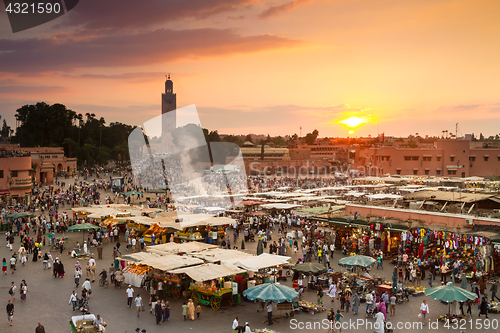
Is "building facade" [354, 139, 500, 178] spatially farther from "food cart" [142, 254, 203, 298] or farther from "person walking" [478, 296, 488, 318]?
"food cart" [142, 254, 203, 298]

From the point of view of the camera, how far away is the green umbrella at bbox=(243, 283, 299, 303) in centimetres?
1308

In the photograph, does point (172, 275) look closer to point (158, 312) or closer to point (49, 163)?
point (158, 312)

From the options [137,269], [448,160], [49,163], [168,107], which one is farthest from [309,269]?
[168,107]

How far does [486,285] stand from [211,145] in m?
94.5

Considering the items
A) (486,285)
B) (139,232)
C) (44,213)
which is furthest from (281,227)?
(44,213)

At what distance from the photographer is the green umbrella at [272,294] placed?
13.1 metres

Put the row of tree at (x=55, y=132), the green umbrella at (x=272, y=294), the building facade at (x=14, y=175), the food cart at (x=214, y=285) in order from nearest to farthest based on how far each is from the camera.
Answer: the green umbrella at (x=272, y=294) < the food cart at (x=214, y=285) < the building facade at (x=14, y=175) < the row of tree at (x=55, y=132)

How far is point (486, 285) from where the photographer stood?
16.9m

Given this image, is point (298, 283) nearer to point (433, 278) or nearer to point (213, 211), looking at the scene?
point (433, 278)

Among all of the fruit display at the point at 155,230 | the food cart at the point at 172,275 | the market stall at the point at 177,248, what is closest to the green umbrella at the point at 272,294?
the food cart at the point at 172,275

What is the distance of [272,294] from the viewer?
1323 centimetres

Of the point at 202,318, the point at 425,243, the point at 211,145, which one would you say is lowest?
the point at 202,318

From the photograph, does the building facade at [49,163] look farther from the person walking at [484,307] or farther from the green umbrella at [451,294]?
the person walking at [484,307]

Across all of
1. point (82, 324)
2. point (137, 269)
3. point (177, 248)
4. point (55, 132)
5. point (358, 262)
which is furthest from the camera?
point (55, 132)
